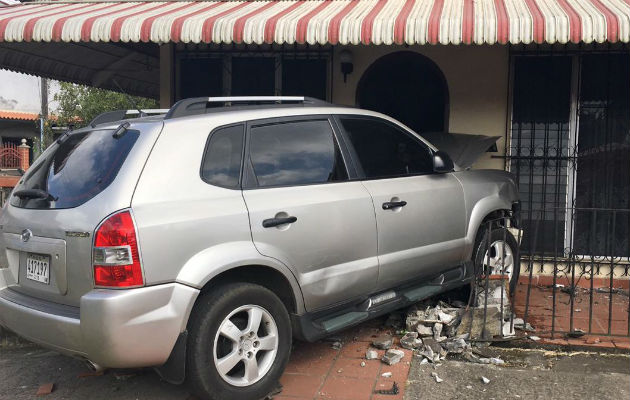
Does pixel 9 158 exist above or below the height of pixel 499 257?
below

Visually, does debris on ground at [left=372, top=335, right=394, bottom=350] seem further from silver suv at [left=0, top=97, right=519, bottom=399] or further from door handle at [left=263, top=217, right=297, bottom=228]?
door handle at [left=263, top=217, right=297, bottom=228]

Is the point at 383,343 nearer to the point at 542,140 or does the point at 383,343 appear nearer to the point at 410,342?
the point at 410,342

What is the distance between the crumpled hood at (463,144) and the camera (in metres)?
6.11

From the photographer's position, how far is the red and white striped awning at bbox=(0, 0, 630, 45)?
4.96 metres

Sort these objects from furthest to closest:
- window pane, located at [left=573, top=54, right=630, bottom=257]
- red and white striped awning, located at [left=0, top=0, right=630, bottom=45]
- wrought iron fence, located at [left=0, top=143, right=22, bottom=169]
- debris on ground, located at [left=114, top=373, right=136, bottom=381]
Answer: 1. wrought iron fence, located at [left=0, top=143, right=22, bottom=169]
2. window pane, located at [left=573, top=54, right=630, bottom=257]
3. red and white striped awning, located at [left=0, top=0, right=630, bottom=45]
4. debris on ground, located at [left=114, top=373, right=136, bottom=381]

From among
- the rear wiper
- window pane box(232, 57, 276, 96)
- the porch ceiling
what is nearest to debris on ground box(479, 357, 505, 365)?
the rear wiper

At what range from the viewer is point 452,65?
7102mm

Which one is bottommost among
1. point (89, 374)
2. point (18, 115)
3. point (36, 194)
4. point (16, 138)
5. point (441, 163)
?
point (89, 374)

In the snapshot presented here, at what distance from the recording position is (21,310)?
3.23 meters

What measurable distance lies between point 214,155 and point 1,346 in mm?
2865

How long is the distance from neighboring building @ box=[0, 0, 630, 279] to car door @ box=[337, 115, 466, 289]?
1134 mm


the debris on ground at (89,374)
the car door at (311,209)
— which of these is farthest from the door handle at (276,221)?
the debris on ground at (89,374)

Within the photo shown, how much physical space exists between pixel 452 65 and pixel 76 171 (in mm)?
5204

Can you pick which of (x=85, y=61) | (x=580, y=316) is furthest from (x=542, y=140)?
(x=85, y=61)
